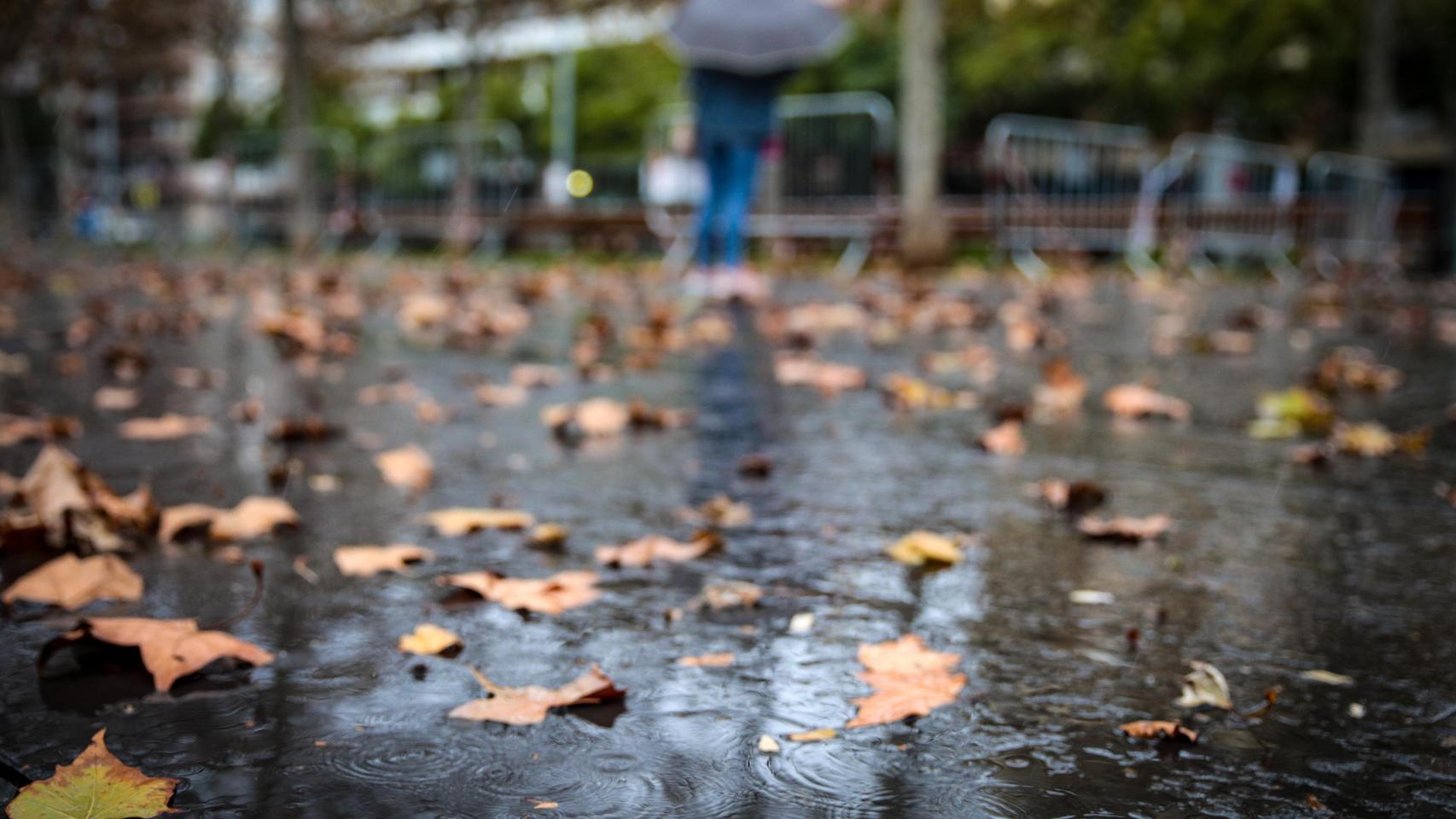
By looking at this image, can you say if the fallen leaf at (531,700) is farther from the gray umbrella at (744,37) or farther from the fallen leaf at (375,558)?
the gray umbrella at (744,37)

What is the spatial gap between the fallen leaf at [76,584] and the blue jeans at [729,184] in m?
6.55

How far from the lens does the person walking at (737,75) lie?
8.01 metres

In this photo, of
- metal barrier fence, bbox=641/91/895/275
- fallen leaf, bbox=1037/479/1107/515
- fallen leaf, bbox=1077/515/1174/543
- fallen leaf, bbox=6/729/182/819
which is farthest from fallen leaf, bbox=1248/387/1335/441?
metal barrier fence, bbox=641/91/895/275

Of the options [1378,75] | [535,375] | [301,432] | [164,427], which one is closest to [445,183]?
[1378,75]

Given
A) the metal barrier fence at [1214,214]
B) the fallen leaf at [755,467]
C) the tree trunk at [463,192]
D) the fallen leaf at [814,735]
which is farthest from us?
the tree trunk at [463,192]

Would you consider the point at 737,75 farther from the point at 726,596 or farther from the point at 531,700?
the point at 531,700

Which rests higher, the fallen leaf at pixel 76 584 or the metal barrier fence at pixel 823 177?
the metal barrier fence at pixel 823 177

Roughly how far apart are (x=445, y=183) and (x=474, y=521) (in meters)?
16.8

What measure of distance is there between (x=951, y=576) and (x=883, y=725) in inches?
25.8

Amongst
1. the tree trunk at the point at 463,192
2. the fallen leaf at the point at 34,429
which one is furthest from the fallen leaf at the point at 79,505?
the tree trunk at the point at 463,192

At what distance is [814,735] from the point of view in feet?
4.67

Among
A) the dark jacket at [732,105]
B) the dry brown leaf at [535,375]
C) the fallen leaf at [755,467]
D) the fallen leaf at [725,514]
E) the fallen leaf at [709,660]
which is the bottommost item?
the fallen leaf at [709,660]

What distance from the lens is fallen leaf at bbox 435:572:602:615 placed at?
6.24 feet

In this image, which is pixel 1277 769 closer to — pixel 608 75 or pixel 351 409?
pixel 351 409
